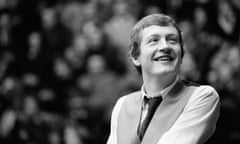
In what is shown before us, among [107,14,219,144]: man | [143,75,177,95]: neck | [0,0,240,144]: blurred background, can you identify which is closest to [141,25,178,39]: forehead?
[107,14,219,144]: man

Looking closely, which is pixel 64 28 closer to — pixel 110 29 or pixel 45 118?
pixel 110 29

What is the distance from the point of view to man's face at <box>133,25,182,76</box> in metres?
1.37

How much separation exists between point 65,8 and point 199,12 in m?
0.95

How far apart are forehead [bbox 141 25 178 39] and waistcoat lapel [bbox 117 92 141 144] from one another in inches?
8.2

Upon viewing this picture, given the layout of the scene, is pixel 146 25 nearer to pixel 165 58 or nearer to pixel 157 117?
pixel 165 58

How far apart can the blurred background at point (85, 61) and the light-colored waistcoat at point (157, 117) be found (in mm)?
1748

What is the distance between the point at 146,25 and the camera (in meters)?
1.41

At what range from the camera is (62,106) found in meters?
3.47

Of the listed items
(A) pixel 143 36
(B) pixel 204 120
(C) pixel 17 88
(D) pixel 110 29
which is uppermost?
(A) pixel 143 36

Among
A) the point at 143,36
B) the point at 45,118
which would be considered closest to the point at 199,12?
the point at 45,118

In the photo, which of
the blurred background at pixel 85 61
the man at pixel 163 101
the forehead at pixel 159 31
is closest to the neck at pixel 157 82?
the man at pixel 163 101

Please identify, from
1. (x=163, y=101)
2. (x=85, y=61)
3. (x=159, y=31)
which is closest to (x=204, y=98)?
(x=163, y=101)

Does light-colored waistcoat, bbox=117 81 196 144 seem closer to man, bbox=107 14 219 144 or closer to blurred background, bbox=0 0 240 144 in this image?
man, bbox=107 14 219 144

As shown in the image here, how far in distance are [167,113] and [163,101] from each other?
0.15 feet
